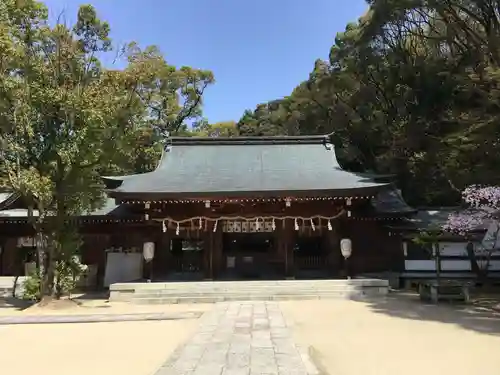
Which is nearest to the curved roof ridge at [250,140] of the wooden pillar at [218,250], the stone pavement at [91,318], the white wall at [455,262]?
the wooden pillar at [218,250]

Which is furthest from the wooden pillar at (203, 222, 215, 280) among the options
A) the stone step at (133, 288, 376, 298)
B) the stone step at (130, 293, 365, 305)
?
the stone step at (130, 293, 365, 305)

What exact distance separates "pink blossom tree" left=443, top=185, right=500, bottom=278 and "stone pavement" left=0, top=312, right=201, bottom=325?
354 inches

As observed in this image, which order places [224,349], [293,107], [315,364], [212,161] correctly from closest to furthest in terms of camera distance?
[315,364] < [224,349] < [212,161] < [293,107]

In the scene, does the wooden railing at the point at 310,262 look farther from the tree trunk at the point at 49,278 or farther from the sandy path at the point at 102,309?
the tree trunk at the point at 49,278

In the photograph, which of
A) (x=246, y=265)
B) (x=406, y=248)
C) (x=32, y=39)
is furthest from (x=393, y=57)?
(x=32, y=39)

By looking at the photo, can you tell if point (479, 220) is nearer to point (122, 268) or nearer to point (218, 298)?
point (218, 298)

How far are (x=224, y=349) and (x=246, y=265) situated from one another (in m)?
9.53

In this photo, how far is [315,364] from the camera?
17.3ft

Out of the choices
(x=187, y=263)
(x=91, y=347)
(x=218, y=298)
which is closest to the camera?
(x=91, y=347)

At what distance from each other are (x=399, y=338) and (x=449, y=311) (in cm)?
357

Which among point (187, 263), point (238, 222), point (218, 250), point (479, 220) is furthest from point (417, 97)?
point (187, 263)

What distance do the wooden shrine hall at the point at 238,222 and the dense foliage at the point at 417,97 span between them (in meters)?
3.08

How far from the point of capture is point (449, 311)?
31.8 feet

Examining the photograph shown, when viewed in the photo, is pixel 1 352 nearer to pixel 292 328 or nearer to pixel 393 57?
pixel 292 328
